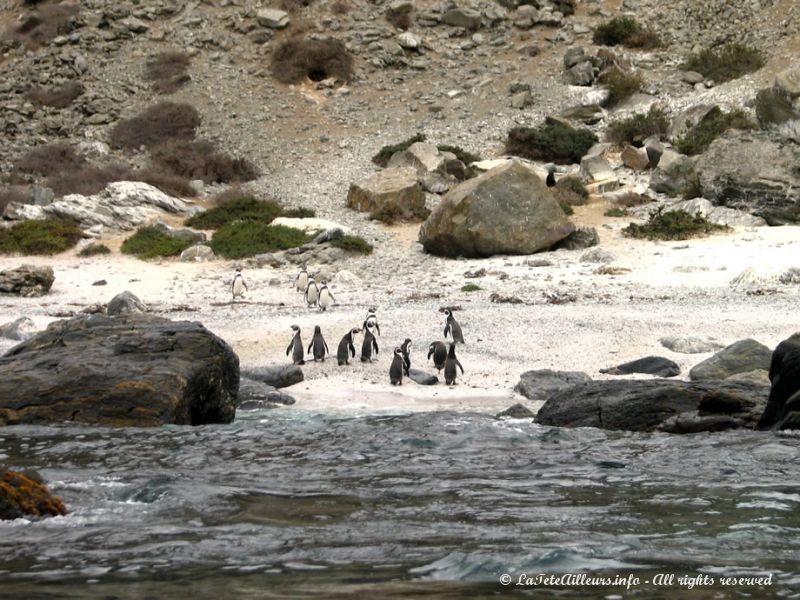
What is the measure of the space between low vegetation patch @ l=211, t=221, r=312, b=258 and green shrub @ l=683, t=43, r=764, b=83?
19903 millimetres

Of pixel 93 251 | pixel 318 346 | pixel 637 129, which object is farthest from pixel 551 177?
pixel 318 346

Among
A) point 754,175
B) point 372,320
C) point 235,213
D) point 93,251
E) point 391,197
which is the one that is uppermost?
point 754,175

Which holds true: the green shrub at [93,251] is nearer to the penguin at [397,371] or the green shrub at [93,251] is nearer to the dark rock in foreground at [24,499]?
the penguin at [397,371]

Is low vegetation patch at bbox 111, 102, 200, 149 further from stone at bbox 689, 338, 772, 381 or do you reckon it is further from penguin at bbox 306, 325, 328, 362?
stone at bbox 689, 338, 772, 381

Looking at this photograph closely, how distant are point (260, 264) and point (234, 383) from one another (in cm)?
1189

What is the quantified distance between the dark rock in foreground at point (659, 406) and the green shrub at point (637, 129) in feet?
76.5

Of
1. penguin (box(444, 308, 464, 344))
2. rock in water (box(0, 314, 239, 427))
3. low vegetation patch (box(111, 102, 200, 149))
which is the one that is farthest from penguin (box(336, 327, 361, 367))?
low vegetation patch (box(111, 102, 200, 149))

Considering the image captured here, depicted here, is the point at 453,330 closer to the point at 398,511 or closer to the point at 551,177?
the point at 398,511

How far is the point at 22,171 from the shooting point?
3559 centimetres

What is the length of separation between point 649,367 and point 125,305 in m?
9.91

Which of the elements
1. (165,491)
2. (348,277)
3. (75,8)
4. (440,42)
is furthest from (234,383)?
(75,8)

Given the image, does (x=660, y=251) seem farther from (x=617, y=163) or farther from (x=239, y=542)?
(x=239, y=542)

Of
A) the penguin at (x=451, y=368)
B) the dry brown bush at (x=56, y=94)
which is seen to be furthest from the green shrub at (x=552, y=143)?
the penguin at (x=451, y=368)

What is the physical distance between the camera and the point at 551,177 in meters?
30.2
